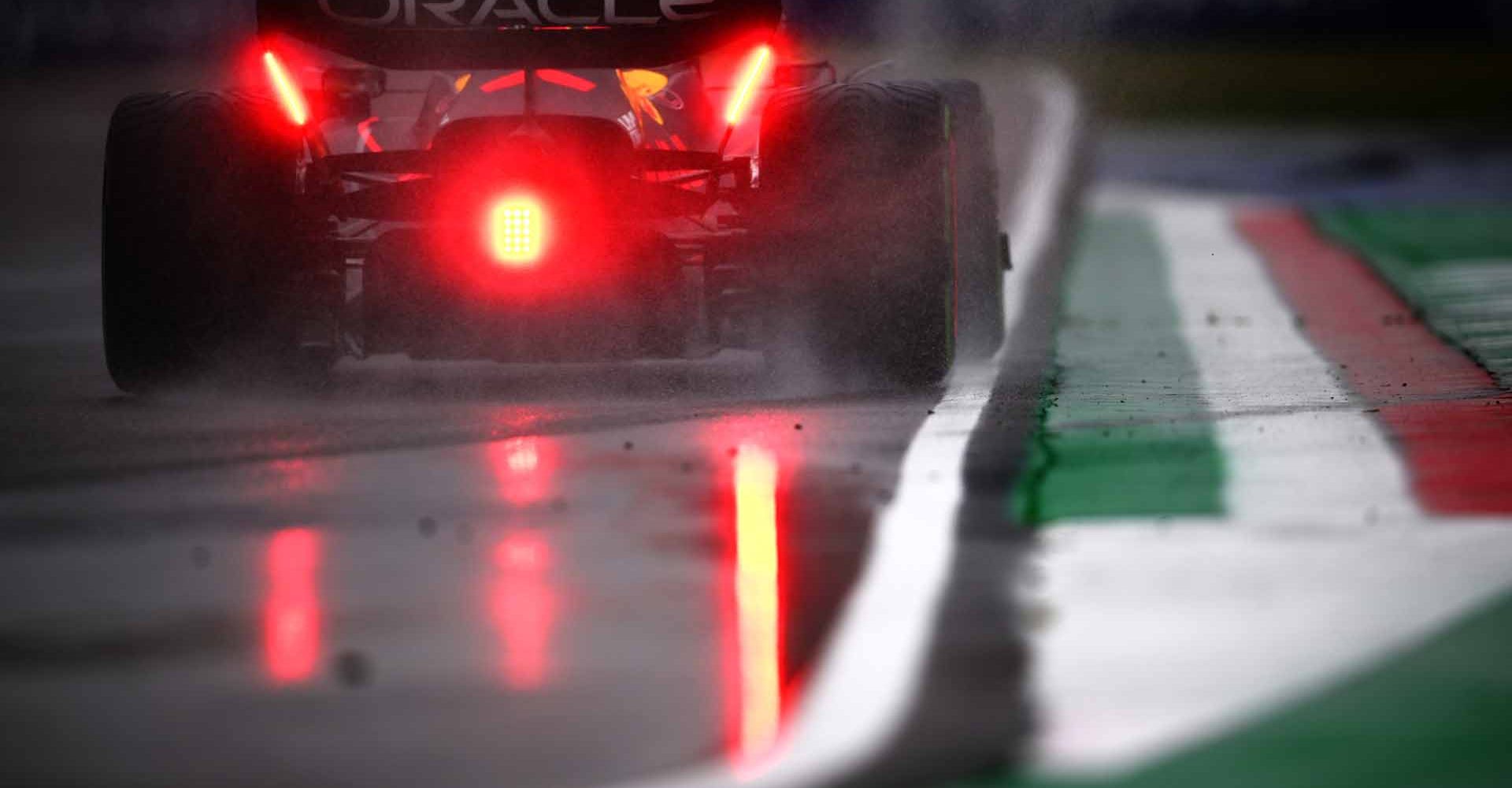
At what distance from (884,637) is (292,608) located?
1.31m

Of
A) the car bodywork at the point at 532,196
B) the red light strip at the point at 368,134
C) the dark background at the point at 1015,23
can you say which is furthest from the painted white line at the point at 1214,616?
the dark background at the point at 1015,23

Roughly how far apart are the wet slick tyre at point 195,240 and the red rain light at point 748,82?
64.5 inches

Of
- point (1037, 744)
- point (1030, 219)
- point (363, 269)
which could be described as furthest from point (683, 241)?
point (1030, 219)

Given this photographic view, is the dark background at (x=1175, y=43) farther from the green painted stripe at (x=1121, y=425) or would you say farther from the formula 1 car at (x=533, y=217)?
the formula 1 car at (x=533, y=217)

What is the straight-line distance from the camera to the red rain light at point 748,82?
12.5 m

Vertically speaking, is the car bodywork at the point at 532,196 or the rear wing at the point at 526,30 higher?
the rear wing at the point at 526,30

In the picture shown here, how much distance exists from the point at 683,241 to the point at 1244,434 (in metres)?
2.55

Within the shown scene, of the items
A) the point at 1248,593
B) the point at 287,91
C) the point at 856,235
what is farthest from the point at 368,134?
the point at 1248,593

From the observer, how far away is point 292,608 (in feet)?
23.3

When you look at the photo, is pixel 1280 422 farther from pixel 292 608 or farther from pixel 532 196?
pixel 292 608

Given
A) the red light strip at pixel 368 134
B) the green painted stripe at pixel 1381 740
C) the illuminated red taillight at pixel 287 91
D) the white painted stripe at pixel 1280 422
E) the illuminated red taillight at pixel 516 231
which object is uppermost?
the illuminated red taillight at pixel 287 91

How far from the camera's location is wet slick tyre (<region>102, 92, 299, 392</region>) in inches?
485

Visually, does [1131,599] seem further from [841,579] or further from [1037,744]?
[1037,744]

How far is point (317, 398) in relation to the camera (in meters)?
12.4
